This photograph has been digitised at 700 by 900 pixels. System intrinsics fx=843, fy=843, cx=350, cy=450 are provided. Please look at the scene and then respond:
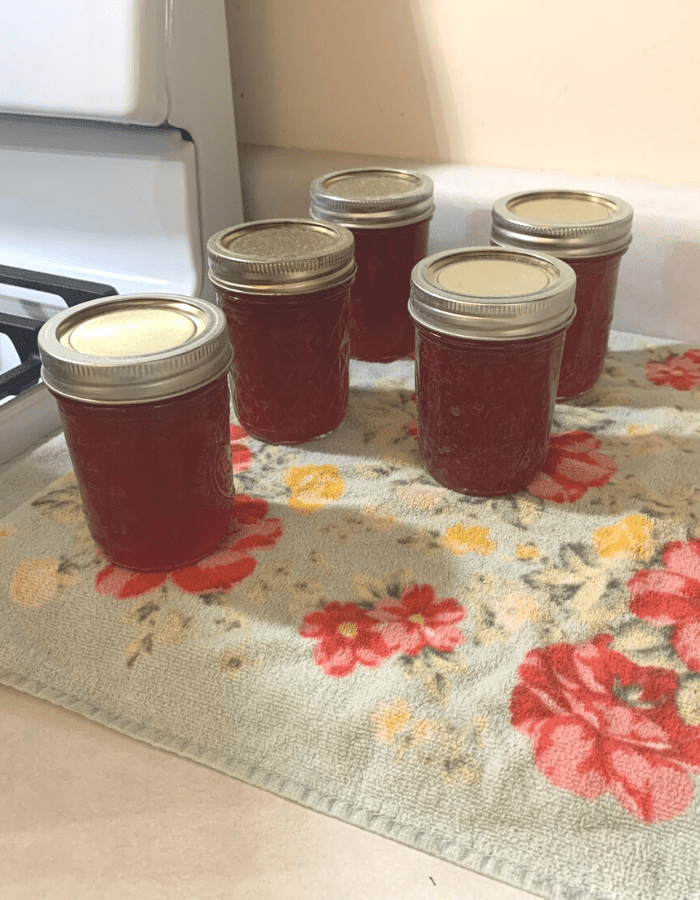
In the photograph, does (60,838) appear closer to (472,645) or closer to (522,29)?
(472,645)

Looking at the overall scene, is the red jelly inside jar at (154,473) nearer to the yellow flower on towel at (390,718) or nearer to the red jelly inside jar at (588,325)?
the yellow flower on towel at (390,718)

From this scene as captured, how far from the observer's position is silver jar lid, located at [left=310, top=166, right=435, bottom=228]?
84 centimetres

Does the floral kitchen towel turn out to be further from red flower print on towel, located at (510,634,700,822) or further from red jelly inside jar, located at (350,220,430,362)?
red jelly inside jar, located at (350,220,430,362)

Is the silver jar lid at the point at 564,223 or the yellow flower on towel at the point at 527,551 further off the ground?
the silver jar lid at the point at 564,223

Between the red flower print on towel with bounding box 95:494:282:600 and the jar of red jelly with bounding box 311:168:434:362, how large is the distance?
31 cm

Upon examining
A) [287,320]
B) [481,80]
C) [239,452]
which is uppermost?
[481,80]

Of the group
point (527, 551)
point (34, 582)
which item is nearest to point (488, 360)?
point (527, 551)

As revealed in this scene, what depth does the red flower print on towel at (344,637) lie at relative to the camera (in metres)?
0.55

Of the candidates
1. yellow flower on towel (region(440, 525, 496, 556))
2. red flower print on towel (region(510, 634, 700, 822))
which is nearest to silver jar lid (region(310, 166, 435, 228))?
yellow flower on towel (region(440, 525, 496, 556))

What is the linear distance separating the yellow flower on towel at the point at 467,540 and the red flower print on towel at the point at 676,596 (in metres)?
0.11

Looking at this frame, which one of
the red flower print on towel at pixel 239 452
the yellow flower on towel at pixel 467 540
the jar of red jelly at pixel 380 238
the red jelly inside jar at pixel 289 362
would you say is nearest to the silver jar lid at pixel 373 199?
the jar of red jelly at pixel 380 238

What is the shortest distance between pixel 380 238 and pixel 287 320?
0.19m

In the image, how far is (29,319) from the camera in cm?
86

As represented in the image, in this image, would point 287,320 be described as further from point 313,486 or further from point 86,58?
point 86,58
